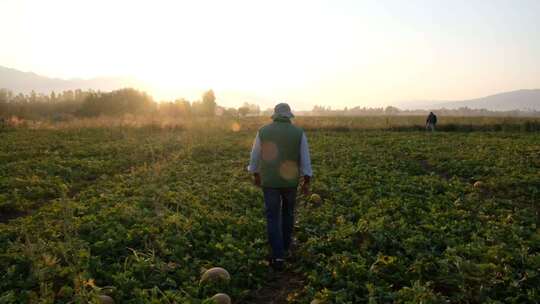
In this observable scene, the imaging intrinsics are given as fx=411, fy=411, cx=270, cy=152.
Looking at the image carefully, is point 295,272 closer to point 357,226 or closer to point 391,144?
point 357,226

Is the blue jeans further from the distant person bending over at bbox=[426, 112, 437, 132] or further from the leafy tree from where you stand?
the leafy tree

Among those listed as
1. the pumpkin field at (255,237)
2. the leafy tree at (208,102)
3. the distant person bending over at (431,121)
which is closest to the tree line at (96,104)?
the leafy tree at (208,102)

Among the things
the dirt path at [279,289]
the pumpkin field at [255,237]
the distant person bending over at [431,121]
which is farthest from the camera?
the distant person bending over at [431,121]

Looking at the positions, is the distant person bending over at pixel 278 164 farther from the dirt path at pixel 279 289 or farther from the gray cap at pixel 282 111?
the dirt path at pixel 279 289

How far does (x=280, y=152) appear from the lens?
6695 millimetres

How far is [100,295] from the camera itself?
5027mm

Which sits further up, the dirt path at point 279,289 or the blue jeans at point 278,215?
the blue jeans at point 278,215

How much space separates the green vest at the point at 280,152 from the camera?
21.8ft

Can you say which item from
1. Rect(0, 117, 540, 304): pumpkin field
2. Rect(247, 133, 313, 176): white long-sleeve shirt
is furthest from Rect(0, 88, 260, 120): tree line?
Rect(247, 133, 313, 176): white long-sleeve shirt

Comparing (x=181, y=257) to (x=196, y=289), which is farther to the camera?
(x=181, y=257)

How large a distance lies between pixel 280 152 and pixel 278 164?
0.20m

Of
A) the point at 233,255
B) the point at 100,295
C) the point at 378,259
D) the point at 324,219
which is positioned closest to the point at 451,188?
the point at 324,219

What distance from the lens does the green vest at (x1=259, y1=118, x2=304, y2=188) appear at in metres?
6.64

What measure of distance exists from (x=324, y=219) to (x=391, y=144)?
1644cm
